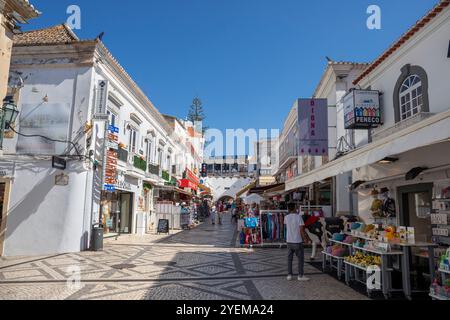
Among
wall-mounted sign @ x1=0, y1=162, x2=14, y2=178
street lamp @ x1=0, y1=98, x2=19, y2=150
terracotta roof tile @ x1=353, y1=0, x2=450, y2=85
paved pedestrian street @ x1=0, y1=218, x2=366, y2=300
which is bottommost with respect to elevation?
paved pedestrian street @ x1=0, y1=218, x2=366, y2=300

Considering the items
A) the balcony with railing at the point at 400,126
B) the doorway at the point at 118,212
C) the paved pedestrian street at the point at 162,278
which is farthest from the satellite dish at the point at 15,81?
the balcony with railing at the point at 400,126

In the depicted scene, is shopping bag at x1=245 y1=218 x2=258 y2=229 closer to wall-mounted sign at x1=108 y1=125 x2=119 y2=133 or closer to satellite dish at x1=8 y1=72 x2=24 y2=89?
wall-mounted sign at x1=108 y1=125 x2=119 y2=133

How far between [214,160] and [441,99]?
5861 centimetres

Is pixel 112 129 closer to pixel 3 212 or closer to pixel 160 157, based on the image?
pixel 3 212

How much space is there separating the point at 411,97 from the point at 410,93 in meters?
0.15

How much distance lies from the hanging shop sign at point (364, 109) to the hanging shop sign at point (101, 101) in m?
8.86

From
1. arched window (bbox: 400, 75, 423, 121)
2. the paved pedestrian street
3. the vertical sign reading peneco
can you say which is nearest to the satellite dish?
the paved pedestrian street

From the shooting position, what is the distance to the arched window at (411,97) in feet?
31.1

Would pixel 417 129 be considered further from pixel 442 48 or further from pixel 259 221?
pixel 259 221

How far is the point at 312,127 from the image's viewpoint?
47.4ft

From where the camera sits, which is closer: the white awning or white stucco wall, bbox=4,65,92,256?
the white awning

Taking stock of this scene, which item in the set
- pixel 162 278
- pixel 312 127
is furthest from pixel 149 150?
pixel 162 278

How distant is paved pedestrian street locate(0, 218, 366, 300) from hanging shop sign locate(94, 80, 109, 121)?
4956 mm

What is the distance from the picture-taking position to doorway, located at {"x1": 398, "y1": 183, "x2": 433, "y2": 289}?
7.42 m
